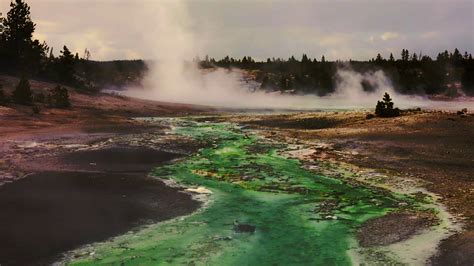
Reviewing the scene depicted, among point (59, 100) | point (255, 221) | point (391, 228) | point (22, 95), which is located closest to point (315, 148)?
point (255, 221)

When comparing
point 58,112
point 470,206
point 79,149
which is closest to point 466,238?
point 470,206

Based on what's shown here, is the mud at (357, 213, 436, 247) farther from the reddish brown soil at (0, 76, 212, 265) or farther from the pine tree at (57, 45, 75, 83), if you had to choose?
the pine tree at (57, 45, 75, 83)

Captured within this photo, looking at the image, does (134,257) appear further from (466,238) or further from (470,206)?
(470,206)

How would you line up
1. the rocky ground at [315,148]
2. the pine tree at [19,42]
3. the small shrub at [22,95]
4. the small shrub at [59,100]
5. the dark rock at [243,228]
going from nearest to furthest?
the dark rock at [243,228], the rocky ground at [315,148], the small shrub at [22,95], the small shrub at [59,100], the pine tree at [19,42]

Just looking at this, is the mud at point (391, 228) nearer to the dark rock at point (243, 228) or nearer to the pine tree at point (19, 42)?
the dark rock at point (243, 228)

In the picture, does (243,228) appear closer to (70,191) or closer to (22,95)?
(70,191)

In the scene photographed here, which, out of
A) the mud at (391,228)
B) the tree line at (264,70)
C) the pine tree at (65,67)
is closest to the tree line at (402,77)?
the tree line at (264,70)
